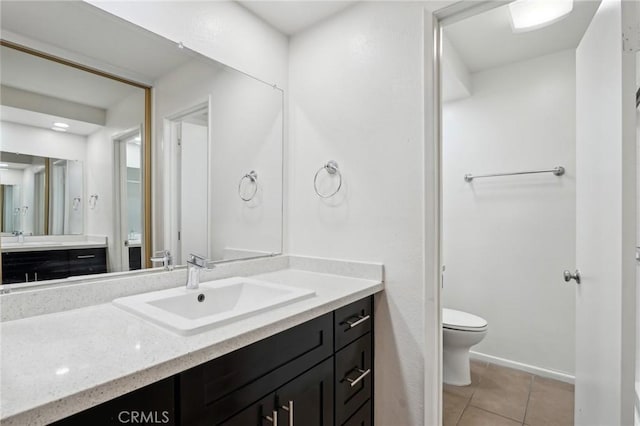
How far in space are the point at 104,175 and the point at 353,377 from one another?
4.19 ft

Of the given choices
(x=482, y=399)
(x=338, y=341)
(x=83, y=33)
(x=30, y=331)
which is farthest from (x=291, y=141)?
(x=482, y=399)

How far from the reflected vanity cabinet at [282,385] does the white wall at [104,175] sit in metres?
Answer: 0.68

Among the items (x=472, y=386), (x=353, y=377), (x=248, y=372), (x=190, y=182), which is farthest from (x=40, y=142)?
(x=472, y=386)

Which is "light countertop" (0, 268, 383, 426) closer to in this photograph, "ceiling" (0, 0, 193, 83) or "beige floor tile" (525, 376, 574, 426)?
"ceiling" (0, 0, 193, 83)

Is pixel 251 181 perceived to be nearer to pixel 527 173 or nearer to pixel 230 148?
pixel 230 148

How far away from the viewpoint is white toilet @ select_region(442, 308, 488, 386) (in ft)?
6.61

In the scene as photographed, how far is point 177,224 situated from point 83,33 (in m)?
0.78

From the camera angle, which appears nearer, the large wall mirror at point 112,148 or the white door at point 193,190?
the large wall mirror at point 112,148

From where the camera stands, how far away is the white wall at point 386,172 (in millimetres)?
1388

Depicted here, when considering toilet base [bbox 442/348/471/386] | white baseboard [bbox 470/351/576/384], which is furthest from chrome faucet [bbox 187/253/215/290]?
white baseboard [bbox 470/351/576/384]

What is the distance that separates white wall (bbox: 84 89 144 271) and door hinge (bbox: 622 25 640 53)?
1711 mm

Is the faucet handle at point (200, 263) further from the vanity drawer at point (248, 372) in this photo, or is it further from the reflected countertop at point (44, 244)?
the vanity drawer at point (248, 372)

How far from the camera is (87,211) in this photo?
1.15 meters

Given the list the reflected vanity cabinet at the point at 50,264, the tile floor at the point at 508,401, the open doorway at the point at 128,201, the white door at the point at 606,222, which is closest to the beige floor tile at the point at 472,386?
the tile floor at the point at 508,401
